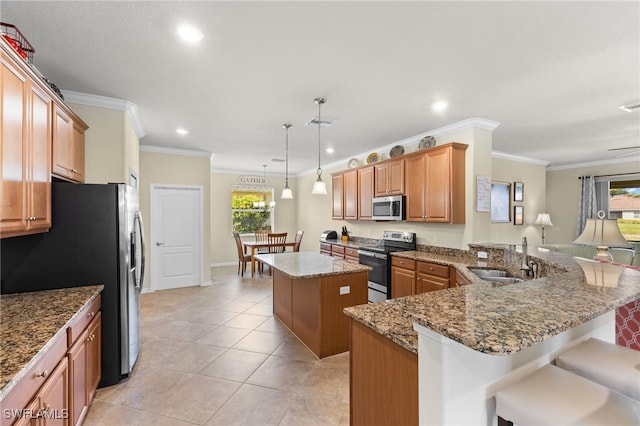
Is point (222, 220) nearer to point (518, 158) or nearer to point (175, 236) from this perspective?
point (175, 236)

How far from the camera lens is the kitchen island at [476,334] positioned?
90cm

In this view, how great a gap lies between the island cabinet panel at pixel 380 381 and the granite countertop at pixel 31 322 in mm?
1363

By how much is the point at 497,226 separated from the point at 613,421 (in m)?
5.34

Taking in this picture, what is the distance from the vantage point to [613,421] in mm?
941

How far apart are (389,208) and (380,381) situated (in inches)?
138

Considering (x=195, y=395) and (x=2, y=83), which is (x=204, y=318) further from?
(x=2, y=83)

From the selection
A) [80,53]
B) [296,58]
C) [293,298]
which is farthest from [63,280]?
[296,58]

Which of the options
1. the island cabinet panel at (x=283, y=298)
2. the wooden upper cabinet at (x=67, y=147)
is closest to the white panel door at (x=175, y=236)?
the island cabinet panel at (x=283, y=298)

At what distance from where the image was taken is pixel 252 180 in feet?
26.9

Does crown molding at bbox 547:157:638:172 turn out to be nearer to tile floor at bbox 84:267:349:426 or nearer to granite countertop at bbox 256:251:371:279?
granite countertop at bbox 256:251:371:279

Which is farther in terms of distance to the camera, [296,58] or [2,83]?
[296,58]

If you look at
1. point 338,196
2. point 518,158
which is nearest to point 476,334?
point 338,196

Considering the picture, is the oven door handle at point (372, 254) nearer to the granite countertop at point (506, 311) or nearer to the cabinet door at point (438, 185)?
the cabinet door at point (438, 185)

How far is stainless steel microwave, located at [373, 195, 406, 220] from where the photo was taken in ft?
14.5
